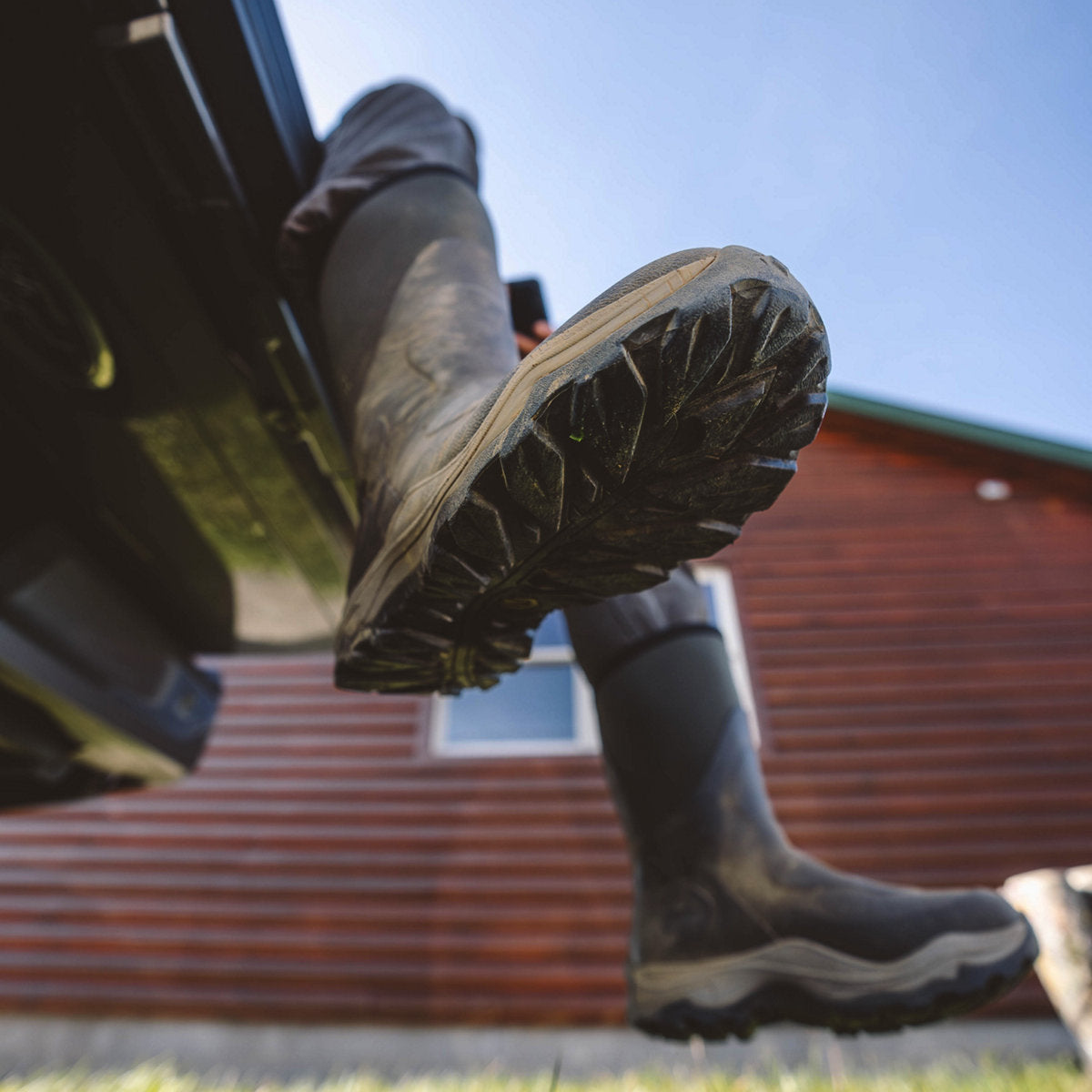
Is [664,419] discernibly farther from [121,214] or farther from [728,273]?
[121,214]

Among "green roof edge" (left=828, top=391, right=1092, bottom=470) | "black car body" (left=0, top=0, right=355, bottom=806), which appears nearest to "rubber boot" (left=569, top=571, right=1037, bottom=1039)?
"black car body" (left=0, top=0, right=355, bottom=806)

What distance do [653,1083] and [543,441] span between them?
2647 millimetres

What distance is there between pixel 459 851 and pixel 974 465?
14.5 feet

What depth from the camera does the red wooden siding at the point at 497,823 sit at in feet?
11.0

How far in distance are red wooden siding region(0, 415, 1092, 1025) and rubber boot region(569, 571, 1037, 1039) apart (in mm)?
2562

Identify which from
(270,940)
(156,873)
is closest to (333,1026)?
(270,940)

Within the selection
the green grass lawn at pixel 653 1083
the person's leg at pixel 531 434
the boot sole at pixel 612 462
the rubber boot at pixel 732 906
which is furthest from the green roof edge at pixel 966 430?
the boot sole at pixel 612 462

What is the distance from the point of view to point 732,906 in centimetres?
99

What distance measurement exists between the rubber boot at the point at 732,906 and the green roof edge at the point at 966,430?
4.88 m

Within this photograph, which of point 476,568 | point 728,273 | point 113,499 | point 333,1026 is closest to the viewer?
point 728,273

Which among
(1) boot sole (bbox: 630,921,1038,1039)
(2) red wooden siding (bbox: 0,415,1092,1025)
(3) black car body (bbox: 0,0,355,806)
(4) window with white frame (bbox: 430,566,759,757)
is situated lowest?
(2) red wooden siding (bbox: 0,415,1092,1025)

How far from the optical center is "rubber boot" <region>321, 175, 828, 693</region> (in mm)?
490

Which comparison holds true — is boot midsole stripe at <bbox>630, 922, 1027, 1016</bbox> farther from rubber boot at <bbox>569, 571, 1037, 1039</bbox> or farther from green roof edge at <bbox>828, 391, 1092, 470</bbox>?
green roof edge at <bbox>828, 391, 1092, 470</bbox>

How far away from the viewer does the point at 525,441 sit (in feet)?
1.71
